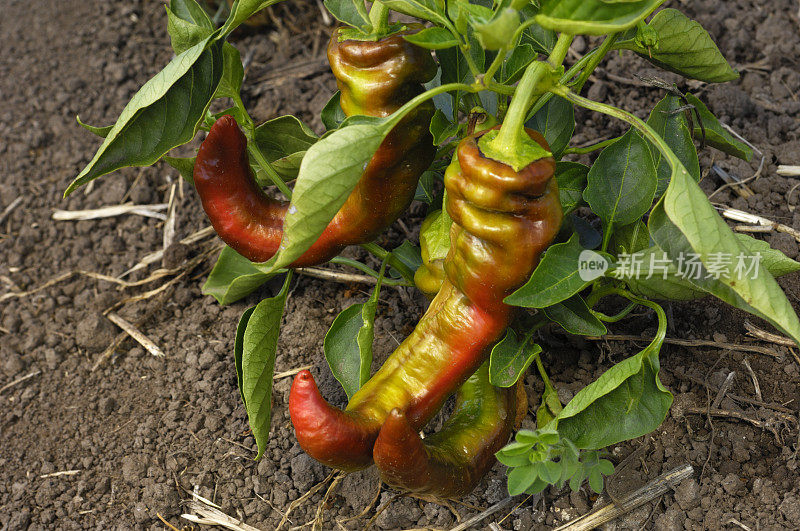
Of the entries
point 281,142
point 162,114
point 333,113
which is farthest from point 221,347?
point 162,114

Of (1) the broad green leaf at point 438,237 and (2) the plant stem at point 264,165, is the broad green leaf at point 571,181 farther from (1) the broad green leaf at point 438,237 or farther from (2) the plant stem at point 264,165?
(2) the plant stem at point 264,165

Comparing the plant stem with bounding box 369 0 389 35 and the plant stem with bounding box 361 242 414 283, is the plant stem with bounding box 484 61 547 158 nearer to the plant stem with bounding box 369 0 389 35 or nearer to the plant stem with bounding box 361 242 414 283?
the plant stem with bounding box 369 0 389 35

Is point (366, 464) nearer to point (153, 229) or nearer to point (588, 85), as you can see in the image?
point (153, 229)

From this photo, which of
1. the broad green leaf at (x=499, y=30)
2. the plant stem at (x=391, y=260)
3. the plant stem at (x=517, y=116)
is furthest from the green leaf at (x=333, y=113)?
the broad green leaf at (x=499, y=30)

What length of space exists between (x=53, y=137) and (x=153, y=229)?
618mm

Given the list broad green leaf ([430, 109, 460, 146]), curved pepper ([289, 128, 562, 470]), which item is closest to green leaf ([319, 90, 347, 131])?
broad green leaf ([430, 109, 460, 146])

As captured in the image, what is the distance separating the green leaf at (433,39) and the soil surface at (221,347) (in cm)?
89

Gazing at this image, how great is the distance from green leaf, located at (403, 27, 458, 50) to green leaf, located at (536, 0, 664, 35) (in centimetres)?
20

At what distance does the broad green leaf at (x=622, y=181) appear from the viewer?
5.33 ft

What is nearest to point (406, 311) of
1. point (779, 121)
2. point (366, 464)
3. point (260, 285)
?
point (260, 285)

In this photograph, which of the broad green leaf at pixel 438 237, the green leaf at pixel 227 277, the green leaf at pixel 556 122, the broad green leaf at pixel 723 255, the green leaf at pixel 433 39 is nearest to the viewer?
the broad green leaf at pixel 723 255

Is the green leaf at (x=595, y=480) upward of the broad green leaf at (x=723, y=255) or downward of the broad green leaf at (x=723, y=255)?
downward

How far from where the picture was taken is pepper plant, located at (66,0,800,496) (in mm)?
1313

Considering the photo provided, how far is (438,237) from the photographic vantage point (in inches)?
67.1
